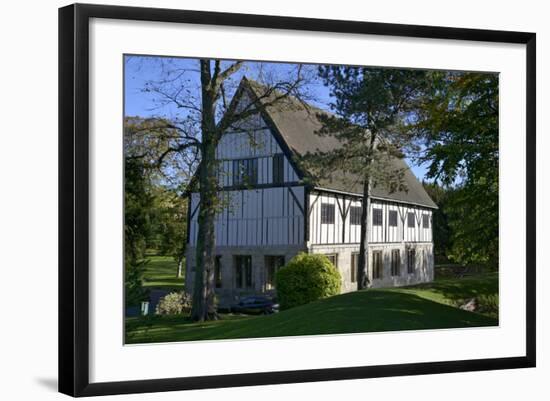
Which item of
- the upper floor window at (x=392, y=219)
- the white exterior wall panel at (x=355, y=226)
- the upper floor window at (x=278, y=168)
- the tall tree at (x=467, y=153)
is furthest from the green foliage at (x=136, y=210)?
the tall tree at (x=467, y=153)

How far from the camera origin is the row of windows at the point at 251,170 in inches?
483

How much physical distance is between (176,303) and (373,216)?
3.56 m

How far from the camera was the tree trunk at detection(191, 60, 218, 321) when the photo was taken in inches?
469

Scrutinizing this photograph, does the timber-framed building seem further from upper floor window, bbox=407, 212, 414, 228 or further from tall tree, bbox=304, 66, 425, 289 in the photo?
tall tree, bbox=304, 66, 425, 289

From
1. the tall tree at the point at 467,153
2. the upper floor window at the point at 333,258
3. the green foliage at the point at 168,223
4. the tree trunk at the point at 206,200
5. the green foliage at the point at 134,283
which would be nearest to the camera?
the green foliage at the point at 134,283

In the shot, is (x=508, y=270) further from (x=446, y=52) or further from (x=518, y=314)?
(x=446, y=52)

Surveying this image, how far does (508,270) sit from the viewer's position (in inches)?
502

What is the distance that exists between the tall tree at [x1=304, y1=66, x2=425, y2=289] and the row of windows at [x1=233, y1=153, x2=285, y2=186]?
16.8 inches

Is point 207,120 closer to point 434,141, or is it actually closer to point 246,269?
point 246,269

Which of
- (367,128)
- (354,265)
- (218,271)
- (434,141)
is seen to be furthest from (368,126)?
(218,271)

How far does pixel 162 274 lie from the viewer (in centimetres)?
1165

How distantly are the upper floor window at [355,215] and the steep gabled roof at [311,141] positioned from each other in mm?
267

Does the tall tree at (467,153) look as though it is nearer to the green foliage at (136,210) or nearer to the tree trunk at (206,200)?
the tree trunk at (206,200)

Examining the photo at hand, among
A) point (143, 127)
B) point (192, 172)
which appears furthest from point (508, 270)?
point (143, 127)
